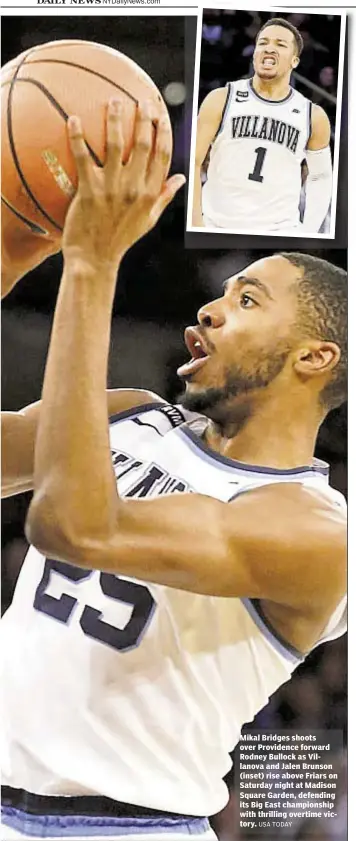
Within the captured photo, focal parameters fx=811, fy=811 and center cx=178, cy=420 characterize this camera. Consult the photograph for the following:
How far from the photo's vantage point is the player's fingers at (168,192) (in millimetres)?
1061

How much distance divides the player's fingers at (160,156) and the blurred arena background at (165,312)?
5cm

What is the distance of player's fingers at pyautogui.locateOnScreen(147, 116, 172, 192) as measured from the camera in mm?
990

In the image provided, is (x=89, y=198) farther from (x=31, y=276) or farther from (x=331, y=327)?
(x=331, y=327)

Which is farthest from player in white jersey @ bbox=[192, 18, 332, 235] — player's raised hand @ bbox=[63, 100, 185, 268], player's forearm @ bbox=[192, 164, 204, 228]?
player's raised hand @ bbox=[63, 100, 185, 268]

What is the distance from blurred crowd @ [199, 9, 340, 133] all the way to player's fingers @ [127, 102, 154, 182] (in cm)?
16

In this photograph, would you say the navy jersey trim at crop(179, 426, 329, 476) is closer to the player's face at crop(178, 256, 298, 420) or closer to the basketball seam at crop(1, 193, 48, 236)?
the player's face at crop(178, 256, 298, 420)

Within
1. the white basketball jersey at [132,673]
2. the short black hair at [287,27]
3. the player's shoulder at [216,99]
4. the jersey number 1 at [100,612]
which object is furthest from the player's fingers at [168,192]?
the jersey number 1 at [100,612]

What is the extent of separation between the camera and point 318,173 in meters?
1.11

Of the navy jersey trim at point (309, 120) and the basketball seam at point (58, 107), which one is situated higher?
the navy jersey trim at point (309, 120)

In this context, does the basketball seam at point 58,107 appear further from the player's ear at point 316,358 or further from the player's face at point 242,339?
the player's ear at point 316,358

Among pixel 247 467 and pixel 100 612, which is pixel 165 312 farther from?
pixel 100 612

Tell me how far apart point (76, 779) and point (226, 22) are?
1010mm

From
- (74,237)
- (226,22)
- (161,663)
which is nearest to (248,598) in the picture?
(161,663)

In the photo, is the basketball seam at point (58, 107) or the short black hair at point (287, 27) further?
the short black hair at point (287, 27)
